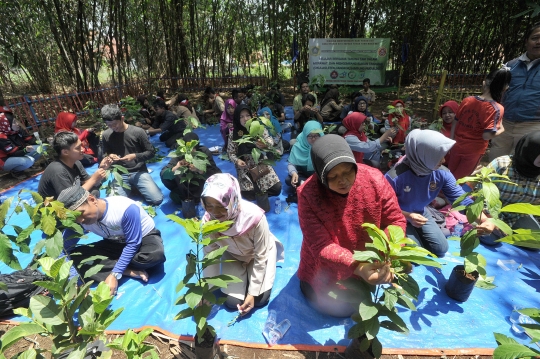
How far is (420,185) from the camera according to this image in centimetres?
233

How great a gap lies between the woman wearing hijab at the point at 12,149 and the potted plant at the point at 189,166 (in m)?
3.09

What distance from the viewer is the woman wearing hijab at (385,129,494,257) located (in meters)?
2.08

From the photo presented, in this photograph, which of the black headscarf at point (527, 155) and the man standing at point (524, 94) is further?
the man standing at point (524, 94)

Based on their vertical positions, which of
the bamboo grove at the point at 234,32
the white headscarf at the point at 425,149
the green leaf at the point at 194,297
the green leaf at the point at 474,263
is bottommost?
the green leaf at the point at 474,263

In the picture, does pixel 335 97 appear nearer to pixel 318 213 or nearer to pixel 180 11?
pixel 318 213

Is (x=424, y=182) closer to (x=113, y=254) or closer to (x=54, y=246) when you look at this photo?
(x=54, y=246)

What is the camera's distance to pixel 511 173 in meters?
2.36

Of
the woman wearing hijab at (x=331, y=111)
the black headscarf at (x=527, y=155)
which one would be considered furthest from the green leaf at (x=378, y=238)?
the woman wearing hijab at (x=331, y=111)

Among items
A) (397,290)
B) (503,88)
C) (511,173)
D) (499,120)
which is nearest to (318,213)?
(397,290)

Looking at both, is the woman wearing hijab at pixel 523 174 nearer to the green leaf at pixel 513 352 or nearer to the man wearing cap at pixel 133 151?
the green leaf at pixel 513 352

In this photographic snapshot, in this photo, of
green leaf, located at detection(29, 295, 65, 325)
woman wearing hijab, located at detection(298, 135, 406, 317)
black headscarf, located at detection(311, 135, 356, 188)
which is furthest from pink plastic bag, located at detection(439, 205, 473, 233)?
green leaf, located at detection(29, 295, 65, 325)

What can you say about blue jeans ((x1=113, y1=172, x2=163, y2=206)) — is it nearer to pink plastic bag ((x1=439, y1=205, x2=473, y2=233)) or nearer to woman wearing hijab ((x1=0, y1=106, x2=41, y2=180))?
woman wearing hijab ((x1=0, y1=106, x2=41, y2=180))

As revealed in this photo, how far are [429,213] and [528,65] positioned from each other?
2246mm

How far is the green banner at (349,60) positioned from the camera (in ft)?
26.5
